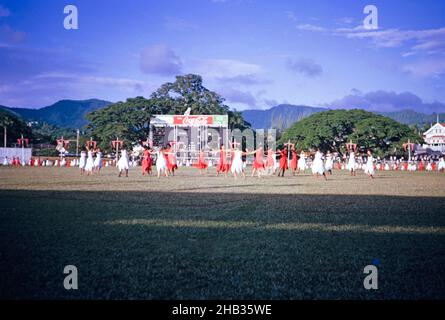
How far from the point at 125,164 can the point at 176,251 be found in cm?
1853

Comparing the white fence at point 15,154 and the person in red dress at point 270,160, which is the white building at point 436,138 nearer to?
the person in red dress at point 270,160

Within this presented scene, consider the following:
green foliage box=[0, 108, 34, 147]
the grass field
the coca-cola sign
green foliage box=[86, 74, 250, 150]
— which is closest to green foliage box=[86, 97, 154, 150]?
green foliage box=[86, 74, 250, 150]

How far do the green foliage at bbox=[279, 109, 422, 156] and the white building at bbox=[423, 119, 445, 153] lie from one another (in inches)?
1646

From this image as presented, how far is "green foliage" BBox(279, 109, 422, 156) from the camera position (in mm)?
61031

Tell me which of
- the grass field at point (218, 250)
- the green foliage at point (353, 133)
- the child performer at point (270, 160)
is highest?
the green foliage at point (353, 133)

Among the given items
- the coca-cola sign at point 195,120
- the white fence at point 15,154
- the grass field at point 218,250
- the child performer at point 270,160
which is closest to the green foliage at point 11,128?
the white fence at point 15,154

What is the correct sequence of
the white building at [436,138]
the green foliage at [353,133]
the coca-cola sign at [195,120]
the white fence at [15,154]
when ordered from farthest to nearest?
the white building at [436,138] < the green foliage at [353,133] < the coca-cola sign at [195,120] < the white fence at [15,154]

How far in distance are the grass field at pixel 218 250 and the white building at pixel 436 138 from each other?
329 ft

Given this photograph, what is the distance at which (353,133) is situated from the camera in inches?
2480

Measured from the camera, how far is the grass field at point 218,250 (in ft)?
14.9

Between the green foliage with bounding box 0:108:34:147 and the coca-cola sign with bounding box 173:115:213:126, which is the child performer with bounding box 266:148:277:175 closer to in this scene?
the coca-cola sign with bounding box 173:115:213:126

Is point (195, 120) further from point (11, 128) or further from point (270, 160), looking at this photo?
point (11, 128)

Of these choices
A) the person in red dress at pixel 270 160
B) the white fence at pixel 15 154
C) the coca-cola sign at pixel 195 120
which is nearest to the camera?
the person in red dress at pixel 270 160

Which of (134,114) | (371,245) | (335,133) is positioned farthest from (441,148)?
(371,245)
